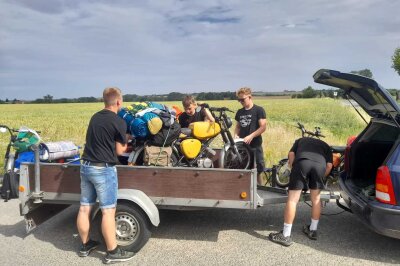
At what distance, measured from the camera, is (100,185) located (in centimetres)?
402

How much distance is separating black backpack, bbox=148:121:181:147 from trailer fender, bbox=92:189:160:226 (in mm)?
759

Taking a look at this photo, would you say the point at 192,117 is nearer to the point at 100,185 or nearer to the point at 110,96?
the point at 110,96

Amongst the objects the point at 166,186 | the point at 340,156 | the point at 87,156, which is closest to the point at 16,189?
the point at 87,156

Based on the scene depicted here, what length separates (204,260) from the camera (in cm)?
414

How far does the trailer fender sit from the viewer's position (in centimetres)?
419

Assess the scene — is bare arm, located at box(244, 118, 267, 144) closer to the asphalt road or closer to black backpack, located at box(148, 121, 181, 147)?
the asphalt road

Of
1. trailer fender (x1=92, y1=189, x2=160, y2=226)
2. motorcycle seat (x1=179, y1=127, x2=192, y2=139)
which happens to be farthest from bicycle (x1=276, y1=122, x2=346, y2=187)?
trailer fender (x1=92, y1=189, x2=160, y2=226)

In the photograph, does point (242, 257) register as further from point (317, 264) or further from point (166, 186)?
point (166, 186)

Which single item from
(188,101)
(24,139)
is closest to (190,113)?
(188,101)

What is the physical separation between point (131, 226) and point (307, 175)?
2.08m

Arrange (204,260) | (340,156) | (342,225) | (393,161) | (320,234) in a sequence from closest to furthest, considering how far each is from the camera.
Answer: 1. (393,161)
2. (204,260)
3. (320,234)
4. (342,225)
5. (340,156)

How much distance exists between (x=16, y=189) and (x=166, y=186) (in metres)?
2.44

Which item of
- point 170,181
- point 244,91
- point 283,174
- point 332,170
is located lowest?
point 283,174

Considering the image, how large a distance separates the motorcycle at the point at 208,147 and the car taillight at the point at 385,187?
202 centimetres
